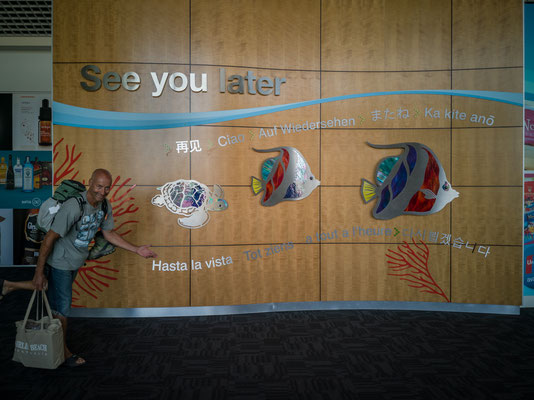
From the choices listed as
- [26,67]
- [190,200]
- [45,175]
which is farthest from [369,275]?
[26,67]

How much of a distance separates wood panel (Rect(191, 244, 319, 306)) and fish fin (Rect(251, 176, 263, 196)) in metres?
0.66

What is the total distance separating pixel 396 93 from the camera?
441 centimetres

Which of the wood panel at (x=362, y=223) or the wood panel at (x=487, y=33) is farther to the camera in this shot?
the wood panel at (x=362, y=223)

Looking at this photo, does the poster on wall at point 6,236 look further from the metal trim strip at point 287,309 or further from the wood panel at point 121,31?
the wood panel at point 121,31

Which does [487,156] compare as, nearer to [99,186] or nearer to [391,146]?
[391,146]

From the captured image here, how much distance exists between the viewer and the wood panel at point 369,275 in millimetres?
4465

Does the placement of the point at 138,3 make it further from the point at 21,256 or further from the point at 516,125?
the point at 21,256

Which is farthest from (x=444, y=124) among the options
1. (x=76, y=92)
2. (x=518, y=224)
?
(x=76, y=92)

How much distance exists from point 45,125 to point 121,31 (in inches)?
131

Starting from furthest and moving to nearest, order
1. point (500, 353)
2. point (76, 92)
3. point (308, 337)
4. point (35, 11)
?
point (35, 11), point (76, 92), point (308, 337), point (500, 353)

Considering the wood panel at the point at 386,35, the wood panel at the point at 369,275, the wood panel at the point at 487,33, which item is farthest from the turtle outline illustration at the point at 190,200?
the wood panel at the point at 487,33

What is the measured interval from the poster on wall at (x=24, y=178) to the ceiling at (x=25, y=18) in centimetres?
203

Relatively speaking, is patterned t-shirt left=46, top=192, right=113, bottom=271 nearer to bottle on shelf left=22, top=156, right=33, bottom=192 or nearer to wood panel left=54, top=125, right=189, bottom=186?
wood panel left=54, top=125, right=189, bottom=186

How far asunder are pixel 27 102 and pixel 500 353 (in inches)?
299
